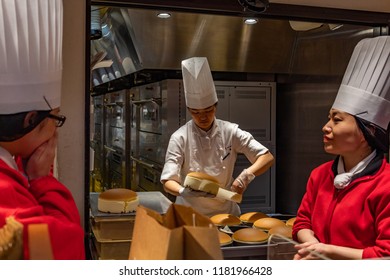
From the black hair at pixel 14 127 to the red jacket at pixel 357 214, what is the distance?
2.70ft

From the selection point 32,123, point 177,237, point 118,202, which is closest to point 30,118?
point 32,123

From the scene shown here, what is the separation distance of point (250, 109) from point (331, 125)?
5.52 feet

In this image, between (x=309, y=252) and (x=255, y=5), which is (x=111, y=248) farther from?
(x=255, y=5)

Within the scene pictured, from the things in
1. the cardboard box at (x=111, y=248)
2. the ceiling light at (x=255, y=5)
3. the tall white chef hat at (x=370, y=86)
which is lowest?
the cardboard box at (x=111, y=248)

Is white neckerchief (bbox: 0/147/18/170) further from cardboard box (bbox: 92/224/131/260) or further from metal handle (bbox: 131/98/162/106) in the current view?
metal handle (bbox: 131/98/162/106)

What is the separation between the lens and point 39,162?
753 millimetres

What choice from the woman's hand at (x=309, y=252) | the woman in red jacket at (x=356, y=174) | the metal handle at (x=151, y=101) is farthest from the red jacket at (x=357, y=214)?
the metal handle at (x=151, y=101)

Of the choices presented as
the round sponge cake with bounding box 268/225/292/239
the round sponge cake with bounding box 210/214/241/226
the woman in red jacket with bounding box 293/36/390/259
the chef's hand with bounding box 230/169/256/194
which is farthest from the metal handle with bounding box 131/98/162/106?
the woman in red jacket with bounding box 293/36/390/259

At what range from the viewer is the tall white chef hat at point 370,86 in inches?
46.6

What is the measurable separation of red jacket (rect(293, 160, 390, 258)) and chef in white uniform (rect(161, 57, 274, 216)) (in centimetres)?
61

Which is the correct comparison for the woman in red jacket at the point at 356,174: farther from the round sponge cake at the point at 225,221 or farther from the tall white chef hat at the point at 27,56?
the tall white chef hat at the point at 27,56

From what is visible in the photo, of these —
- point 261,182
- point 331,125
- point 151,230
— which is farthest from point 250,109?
point 151,230

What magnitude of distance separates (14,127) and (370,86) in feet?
3.24

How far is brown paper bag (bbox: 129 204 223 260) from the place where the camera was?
0.64 metres
